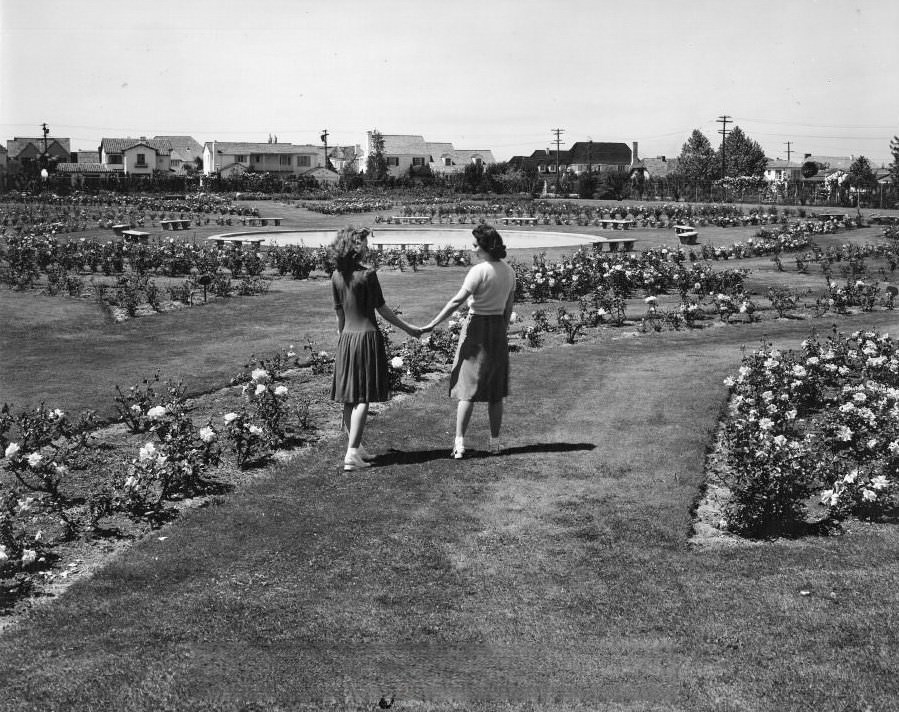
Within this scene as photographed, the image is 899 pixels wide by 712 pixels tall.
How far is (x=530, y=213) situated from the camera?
4616 centimetres

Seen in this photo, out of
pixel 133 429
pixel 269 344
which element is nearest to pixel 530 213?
pixel 269 344

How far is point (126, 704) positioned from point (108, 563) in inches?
69.6

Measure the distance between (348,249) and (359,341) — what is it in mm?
703

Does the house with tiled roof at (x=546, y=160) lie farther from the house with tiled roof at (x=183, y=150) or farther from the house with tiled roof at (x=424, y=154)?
the house with tiled roof at (x=183, y=150)

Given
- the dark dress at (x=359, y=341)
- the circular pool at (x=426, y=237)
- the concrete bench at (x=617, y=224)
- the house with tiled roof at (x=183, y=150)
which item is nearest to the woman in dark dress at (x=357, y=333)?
the dark dress at (x=359, y=341)

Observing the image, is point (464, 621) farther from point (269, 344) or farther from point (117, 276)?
point (117, 276)

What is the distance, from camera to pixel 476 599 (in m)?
5.28

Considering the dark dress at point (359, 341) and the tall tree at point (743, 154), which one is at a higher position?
the tall tree at point (743, 154)

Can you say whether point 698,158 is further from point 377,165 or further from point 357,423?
point 357,423

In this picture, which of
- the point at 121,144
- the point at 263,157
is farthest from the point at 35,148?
the point at 263,157

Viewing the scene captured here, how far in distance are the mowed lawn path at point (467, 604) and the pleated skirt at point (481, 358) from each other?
0.60 meters

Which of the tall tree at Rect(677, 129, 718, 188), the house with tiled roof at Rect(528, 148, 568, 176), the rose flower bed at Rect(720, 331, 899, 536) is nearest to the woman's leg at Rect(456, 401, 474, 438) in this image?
the rose flower bed at Rect(720, 331, 899, 536)

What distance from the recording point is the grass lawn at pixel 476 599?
4.34 meters

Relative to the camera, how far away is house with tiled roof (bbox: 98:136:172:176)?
11300cm
